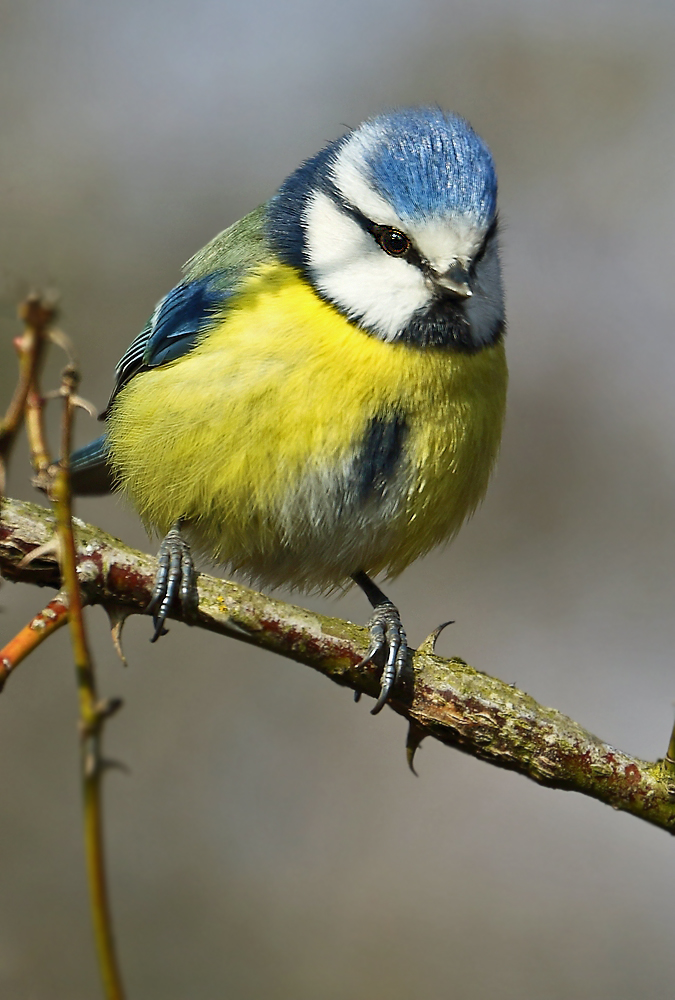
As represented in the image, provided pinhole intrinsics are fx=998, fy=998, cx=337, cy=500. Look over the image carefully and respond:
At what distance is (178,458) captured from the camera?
8.81 ft

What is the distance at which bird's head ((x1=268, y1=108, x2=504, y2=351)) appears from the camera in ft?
8.43

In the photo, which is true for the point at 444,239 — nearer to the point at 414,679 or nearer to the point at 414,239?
the point at 414,239

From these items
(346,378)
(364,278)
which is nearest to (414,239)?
(364,278)

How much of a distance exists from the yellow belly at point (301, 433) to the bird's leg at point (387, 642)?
21 centimetres

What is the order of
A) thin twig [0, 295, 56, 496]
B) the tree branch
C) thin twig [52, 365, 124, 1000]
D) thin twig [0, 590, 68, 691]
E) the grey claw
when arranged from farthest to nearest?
the grey claw
the tree branch
thin twig [0, 590, 68, 691]
thin twig [0, 295, 56, 496]
thin twig [52, 365, 124, 1000]

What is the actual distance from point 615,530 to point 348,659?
3196 mm

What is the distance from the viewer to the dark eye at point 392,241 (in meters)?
2.61

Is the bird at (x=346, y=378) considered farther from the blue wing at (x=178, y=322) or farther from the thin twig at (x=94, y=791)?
the thin twig at (x=94, y=791)

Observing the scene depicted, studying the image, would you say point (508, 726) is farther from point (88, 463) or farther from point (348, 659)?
point (88, 463)

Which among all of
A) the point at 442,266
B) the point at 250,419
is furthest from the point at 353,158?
the point at 250,419

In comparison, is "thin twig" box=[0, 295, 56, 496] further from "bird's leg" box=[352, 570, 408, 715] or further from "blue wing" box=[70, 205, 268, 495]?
"blue wing" box=[70, 205, 268, 495]

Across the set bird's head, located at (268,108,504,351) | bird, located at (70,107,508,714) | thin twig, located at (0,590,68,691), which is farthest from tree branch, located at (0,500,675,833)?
bird's head, located at (268,108,504,351)

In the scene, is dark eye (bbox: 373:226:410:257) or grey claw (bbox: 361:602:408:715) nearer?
grey claw (bbox: 361:602:408:715)

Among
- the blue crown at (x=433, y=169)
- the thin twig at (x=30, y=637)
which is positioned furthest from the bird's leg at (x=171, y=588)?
the blue crown at (x=433, y=169)
